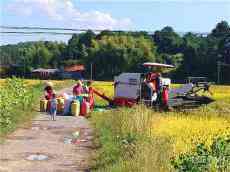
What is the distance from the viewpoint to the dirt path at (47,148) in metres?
10.7

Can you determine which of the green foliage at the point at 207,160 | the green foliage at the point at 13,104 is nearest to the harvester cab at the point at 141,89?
the green foliage at the point at 13,104

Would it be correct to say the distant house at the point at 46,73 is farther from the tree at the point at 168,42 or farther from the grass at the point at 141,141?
the grass at the point at 141,141

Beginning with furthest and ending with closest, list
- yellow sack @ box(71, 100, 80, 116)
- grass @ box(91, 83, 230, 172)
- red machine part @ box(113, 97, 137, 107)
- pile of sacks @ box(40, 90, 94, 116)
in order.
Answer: red machine part @ box(113, 97, 137, 107) → pile of sacks @ box(40, 90, 94, 116) → yellow sack @ box(71, 100, 80, 116) → grass @ box(91, 83, 230, 172)

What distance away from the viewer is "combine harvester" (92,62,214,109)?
26094 mm

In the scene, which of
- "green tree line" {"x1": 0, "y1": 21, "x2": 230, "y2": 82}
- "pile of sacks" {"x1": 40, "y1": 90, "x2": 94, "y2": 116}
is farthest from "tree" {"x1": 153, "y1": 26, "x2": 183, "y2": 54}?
"pile of sacks" {"x1": 40, "y1": 90, "x2": 94, "y2": 116}

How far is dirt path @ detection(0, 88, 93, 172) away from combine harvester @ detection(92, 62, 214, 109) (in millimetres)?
8326

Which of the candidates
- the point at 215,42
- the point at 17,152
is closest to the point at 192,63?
the point at 215,42

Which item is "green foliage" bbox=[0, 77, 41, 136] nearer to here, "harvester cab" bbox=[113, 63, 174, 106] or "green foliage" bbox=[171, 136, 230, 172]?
"harvester cab" bbox=[113, 63, 174, 106]

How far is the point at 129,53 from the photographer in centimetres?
9644

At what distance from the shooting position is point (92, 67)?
88062mm

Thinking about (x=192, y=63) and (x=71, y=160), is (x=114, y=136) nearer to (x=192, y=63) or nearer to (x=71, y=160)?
(x=71, y=160)

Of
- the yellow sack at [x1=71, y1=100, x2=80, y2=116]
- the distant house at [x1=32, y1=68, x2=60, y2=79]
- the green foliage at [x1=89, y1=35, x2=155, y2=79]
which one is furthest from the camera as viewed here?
the distant house at [x1=32, y1=68, x2=60, y2=79]

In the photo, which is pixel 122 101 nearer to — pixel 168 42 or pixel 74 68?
pixel 74 68

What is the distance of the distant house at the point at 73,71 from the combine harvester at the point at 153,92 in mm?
53730
